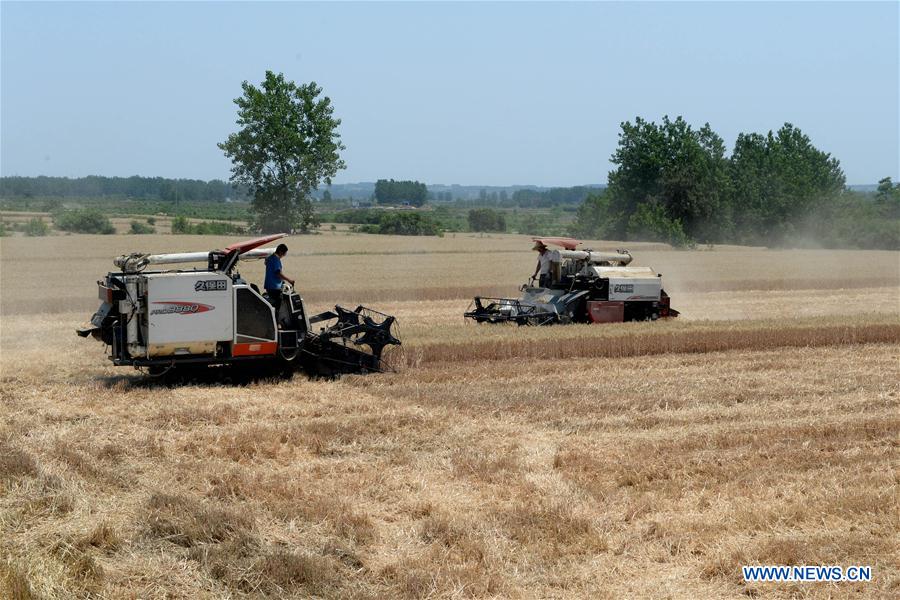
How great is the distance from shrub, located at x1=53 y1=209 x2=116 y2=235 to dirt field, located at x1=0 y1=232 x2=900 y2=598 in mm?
41579

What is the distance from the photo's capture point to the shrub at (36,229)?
177 feet

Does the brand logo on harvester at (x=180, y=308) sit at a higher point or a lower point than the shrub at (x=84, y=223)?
lower

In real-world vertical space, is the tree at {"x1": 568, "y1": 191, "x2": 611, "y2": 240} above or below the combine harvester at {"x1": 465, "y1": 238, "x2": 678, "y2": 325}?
above

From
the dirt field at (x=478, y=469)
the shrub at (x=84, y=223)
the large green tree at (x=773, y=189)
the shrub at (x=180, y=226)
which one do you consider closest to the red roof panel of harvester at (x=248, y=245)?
the dirt field at (x=478, y=469)

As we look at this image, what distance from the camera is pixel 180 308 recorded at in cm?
1420

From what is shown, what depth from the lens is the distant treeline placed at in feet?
269

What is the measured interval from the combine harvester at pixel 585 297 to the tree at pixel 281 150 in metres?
42.7

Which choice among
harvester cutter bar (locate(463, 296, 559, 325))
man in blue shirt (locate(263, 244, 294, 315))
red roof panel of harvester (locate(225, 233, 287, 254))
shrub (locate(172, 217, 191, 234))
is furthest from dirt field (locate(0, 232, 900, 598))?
shrub (locate(172, 217, 191, 234))

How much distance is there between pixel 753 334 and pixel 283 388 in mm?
9409

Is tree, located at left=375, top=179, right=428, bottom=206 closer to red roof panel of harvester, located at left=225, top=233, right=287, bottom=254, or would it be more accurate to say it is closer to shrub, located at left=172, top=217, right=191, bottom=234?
shrub, located at left=172, top=217, right=191, bottom=234
